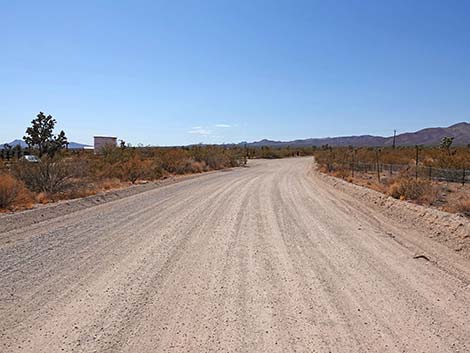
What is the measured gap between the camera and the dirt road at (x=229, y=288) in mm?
5371

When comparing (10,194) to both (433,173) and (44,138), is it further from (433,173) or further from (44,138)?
(433,173)

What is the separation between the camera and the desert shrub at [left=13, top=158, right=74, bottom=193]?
21.6 metres

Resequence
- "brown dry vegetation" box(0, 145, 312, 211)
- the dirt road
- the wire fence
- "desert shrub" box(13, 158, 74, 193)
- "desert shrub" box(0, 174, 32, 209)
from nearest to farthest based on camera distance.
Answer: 1. the dirt road
2. "desert shrub" box(0, 174, 32, 209)
3. "brown dry vegetation" box(0, 145, 312, 211)
4. "desert shrub" box(13, 158, 74, 193)
5. the wire fence

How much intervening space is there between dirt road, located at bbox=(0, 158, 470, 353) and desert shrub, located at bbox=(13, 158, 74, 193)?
9053 mm

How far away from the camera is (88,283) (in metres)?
7.54

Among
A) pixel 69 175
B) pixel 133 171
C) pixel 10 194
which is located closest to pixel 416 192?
pixel 10 194

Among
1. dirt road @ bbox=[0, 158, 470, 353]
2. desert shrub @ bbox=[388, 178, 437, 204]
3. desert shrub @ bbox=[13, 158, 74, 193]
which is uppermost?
desert shrub @ bbox=[13, 158, 74, 193]

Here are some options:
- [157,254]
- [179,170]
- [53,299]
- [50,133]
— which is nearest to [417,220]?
[157,254]

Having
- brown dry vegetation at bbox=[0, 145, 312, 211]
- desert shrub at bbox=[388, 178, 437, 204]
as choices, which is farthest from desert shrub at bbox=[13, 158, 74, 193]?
desert shrub at bbox=[388, 178, 437, 204]

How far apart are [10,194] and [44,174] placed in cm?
483

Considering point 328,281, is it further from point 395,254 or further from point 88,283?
point 88,283

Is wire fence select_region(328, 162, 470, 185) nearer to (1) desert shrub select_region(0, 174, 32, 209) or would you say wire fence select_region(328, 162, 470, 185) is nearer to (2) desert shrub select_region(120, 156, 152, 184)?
(2) desert shrub select_region(120, 156, 152, 184)

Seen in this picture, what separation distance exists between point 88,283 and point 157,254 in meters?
2.20

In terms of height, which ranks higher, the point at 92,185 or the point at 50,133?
the point at 50,133
